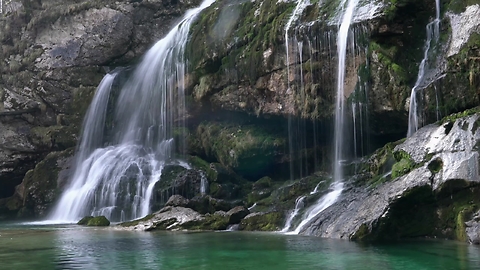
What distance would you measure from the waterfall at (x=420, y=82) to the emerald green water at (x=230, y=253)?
21.0ft

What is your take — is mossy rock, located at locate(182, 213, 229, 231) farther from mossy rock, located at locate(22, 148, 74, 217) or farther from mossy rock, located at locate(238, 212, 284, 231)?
mossy rock, located at locate(22, 148, 74, 217)

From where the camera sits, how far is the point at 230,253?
12.4 meters

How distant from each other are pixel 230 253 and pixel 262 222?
240 inches

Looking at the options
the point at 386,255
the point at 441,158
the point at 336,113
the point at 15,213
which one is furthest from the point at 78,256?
the point at 15,213

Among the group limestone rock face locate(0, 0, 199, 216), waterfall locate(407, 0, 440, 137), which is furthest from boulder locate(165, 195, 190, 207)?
limestone rock face locate(0, 0, 199, 216)

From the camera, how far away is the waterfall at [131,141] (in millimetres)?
26047

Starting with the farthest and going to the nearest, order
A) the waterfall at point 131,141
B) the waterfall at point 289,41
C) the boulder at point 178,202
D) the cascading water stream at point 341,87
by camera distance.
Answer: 1. the waterfall at point 131,141
2. the waterfall at point 289,41
3. the cascading water stream at point 341,87
4. the boulder at point 178,202

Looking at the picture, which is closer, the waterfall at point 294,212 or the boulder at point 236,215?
the waterfall at point 294,212

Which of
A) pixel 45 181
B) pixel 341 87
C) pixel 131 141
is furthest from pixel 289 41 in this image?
pixel 45 181

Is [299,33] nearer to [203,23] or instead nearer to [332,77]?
[332,77]

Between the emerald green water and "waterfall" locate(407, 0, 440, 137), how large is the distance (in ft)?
21.0

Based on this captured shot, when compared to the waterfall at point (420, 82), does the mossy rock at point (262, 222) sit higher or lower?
lower

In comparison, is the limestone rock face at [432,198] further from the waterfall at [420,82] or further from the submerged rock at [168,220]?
the submerged rock at [168,220]

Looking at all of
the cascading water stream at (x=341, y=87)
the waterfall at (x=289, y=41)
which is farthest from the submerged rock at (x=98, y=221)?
the cascading water stream at (x=341, y=87)
